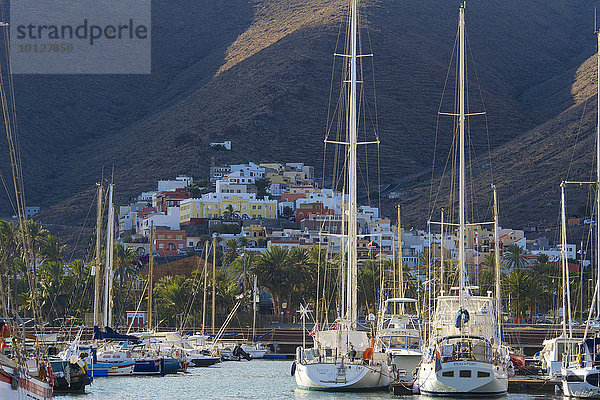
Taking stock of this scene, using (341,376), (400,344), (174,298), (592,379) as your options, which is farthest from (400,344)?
(174,298)

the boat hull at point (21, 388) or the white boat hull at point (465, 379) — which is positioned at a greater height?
the boat hull at point (21, 388)

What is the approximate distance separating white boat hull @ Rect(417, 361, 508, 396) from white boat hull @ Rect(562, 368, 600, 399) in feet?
7.57

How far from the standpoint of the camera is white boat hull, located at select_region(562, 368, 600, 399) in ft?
129

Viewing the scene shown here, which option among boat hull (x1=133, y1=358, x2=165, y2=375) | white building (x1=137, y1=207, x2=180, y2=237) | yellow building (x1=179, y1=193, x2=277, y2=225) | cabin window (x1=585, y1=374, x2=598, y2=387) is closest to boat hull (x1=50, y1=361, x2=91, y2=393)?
boat hull (x1=133, y1=358, x2=165, y2=375)

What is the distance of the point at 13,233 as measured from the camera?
95.8 m

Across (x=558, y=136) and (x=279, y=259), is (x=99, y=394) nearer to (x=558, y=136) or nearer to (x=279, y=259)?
(x=279, y=259)

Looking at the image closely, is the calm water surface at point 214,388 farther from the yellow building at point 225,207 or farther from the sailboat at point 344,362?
the yellow building at point 225,207

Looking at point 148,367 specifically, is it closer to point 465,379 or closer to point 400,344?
point 400,344

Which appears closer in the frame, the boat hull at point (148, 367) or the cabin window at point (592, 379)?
the cabin window at point (592, 379)

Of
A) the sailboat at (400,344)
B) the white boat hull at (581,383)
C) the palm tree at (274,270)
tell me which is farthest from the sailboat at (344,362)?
the palm tree at (274,270)

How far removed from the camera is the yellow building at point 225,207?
169 metres

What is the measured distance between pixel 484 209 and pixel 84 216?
72478 millimetres

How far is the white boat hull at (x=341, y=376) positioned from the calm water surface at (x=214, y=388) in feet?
1.14

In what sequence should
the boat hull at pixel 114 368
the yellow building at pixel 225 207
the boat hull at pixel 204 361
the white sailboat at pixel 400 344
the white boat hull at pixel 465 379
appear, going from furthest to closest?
the yellow building at pixel 225 207 → the boat hull at pixel 204 361 → the boat hull at pixel 114 368 → the white sailboat at pixel 400 344 → the white boat hull at pixel 465 379
